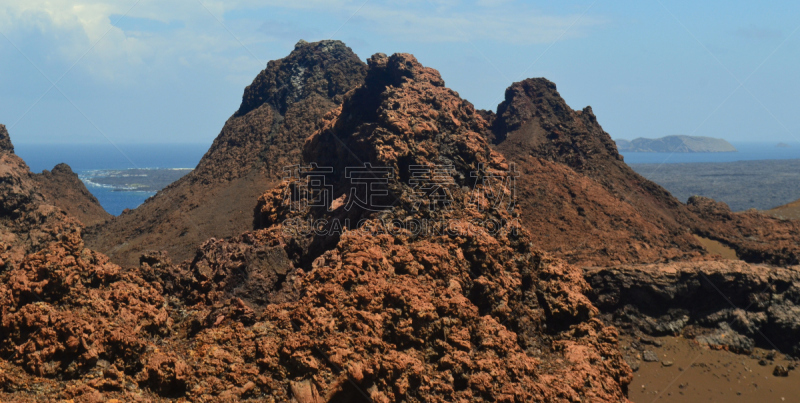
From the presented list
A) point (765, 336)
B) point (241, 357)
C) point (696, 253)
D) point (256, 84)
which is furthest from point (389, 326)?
point (256, 84)

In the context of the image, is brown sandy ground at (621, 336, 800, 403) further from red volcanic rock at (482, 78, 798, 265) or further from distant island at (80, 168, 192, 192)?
distant island at (80, 168, 192, 192)

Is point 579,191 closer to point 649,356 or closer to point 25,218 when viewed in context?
point 649,356

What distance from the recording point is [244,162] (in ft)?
107

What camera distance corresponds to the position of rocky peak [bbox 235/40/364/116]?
123ft

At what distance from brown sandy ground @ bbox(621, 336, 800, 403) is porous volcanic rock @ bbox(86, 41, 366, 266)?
55.4ft

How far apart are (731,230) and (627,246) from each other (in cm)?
1069

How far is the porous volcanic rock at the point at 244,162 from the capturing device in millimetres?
24578

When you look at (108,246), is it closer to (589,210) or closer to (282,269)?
(282,269)

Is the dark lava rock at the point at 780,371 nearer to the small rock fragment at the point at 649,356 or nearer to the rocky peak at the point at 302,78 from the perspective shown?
the small rock fragment at the point at 649,356

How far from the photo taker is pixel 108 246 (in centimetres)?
2536

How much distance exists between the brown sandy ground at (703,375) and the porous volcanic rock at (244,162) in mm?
16890

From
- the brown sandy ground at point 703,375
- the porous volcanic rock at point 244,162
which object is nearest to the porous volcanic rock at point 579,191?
the brown sandy ground at point 703,375

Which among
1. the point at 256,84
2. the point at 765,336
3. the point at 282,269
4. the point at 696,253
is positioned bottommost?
the point at 765,336

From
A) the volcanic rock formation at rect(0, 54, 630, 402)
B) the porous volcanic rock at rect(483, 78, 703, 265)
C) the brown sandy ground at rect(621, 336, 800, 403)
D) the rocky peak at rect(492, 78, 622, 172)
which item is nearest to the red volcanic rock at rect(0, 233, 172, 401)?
the volcanic rock formation at rect(0, 54, 630, 402)
